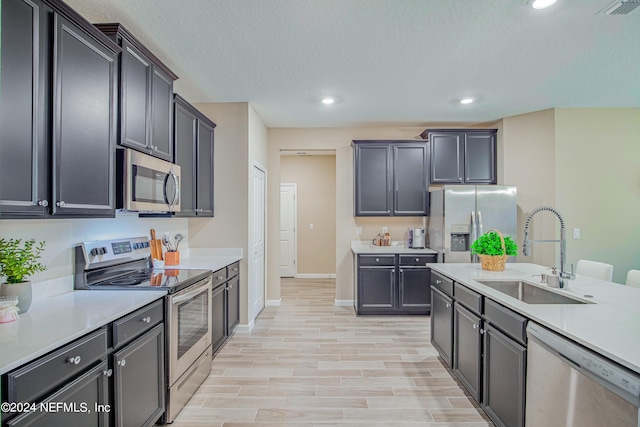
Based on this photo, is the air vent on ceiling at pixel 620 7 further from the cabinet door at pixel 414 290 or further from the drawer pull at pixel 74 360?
the drawer pull at pixel 74 360

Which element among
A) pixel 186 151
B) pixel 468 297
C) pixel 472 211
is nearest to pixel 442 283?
pixel 468 297

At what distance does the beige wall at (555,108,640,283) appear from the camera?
4.02 m

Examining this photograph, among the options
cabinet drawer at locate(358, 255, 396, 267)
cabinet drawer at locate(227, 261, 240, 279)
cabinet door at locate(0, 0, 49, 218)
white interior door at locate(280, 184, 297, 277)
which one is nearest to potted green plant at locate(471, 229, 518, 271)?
cabinet drawer at locate(358, 255, 396, 267)

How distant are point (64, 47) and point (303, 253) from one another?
5.72 metres

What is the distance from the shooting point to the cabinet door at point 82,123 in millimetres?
1619

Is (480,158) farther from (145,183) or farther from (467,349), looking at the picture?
(145,183)

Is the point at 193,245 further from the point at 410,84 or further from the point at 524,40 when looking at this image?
the point at 524,40

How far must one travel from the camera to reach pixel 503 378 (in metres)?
1.91

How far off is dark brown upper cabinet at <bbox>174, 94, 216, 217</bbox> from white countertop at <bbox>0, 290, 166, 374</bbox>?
1182mm

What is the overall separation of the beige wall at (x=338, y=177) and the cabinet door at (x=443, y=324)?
6.54ft

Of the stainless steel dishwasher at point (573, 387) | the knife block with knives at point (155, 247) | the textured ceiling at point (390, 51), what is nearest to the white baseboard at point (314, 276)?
the textured ceiling at point (390, 51)

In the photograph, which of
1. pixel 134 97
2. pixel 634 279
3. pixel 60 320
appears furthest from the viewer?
pixel 634 279

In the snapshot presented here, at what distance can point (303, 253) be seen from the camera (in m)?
7.02

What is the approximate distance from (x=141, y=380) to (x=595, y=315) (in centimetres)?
244
